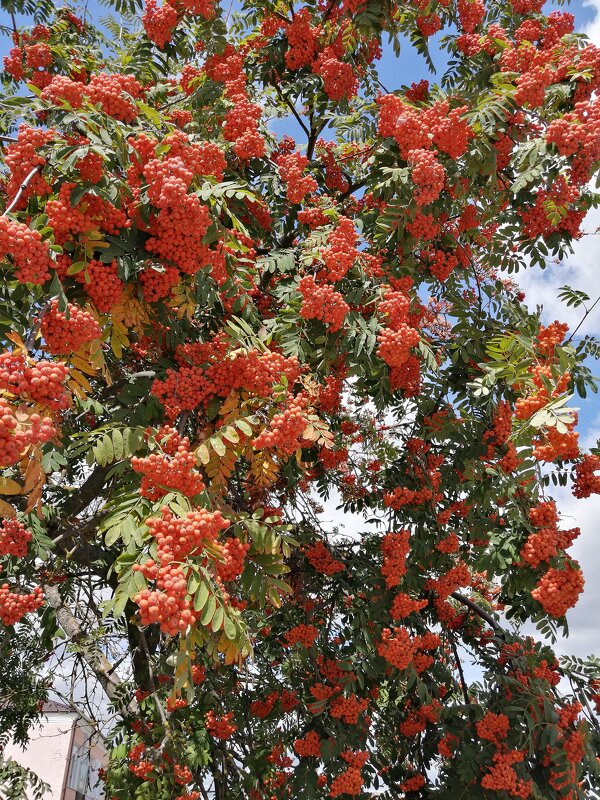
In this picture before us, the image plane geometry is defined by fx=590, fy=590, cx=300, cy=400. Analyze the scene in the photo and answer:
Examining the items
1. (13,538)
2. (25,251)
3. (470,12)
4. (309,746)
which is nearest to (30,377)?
(25,251)

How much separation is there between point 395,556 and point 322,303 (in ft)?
7.86

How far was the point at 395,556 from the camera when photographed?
514cm

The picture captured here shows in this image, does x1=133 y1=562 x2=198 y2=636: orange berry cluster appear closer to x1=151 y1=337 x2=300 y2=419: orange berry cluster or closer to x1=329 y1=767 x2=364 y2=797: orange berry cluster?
x1=151 y1=337 x2=300 y2=419: orange berry cluster

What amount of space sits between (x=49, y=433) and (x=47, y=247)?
0.90m

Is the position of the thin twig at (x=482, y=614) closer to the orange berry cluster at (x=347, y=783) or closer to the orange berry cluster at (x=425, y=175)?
the orange berry cluster at (x=347, y=783)

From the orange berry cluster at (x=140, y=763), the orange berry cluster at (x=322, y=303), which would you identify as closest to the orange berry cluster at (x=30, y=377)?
the orange berry cluster at (x=322, y=303)

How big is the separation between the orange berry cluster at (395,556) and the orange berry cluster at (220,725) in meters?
2.32

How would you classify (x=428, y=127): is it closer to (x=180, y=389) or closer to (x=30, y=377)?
(x=180, y=389)

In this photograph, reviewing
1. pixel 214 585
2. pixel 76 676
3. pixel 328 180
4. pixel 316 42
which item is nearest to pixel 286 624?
pixel 76 676

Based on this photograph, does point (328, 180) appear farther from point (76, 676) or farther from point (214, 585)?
point (76, 676)

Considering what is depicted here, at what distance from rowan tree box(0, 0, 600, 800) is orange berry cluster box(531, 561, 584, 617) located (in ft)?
0.08

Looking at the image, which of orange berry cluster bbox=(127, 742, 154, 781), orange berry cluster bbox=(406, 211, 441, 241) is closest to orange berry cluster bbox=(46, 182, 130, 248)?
orange berry cluster bbox=(406, 211, 441, 241)

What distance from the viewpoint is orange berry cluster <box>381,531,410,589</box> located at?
5.13 meters

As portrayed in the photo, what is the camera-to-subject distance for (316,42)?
19.6ft
